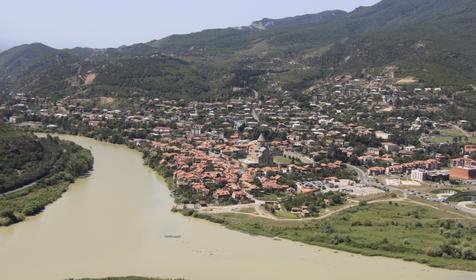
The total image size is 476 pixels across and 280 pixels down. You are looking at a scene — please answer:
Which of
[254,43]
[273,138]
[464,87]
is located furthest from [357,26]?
[273,138]

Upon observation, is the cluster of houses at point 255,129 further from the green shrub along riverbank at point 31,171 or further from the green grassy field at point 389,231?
the green shrub along riverbank at point 31,171

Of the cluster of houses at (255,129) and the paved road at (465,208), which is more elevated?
the cluster of houses at (255,129)

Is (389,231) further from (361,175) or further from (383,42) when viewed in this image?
(383,42)

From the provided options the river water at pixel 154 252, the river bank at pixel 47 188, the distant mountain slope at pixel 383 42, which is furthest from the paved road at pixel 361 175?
the distant mountain slope at pixel 383 42

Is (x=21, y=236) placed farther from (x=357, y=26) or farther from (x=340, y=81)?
(x=357, y=26)

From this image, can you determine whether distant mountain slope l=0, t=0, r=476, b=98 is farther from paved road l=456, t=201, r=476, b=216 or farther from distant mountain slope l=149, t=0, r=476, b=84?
paved road l=456, t=201, r=476, b=216

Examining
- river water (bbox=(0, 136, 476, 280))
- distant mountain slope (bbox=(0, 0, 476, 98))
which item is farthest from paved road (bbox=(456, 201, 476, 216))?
distant mountain slope (bbox=(0, 0, 476, 98))
